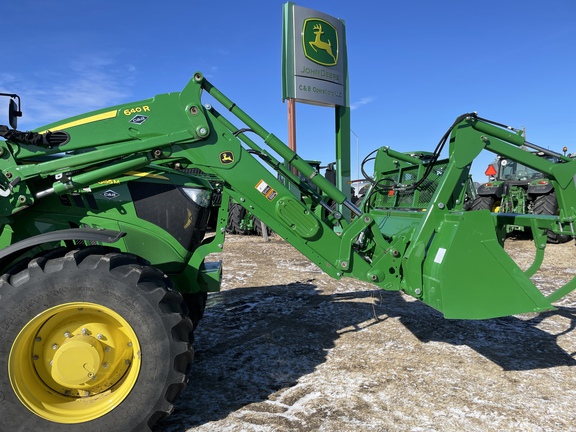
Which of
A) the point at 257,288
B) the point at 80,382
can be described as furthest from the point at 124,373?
the point at 257,288

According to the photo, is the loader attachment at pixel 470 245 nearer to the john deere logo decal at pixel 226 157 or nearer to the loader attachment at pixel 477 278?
the loader attachment at pixel 477 278

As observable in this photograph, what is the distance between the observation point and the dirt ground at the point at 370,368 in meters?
2.72

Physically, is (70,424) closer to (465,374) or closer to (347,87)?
(465,374)

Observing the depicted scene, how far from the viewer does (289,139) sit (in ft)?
38.0

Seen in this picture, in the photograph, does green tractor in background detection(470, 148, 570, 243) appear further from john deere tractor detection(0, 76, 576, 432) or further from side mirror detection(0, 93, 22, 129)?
side mirror detection(0, 93, 22, 129)

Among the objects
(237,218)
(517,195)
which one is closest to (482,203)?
(517,195)

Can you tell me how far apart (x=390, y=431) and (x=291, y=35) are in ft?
34.0

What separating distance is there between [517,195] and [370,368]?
10.6 metres

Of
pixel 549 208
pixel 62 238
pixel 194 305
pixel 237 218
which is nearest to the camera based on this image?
pixel 62 238

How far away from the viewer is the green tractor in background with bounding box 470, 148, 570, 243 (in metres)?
11.0

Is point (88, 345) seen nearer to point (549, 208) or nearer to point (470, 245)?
point (470, 245)

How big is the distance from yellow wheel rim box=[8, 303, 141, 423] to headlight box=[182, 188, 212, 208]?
107cm

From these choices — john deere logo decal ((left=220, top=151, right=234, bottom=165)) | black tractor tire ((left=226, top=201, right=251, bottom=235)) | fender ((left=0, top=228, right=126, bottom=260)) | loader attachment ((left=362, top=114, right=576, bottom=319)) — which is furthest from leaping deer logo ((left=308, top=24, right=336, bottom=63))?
fender ((left=0, top=228, right=126, bottom=260))

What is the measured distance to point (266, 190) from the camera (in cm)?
318
